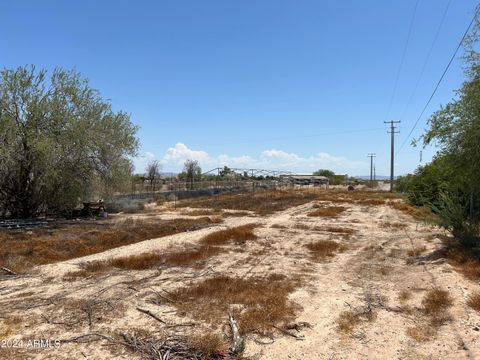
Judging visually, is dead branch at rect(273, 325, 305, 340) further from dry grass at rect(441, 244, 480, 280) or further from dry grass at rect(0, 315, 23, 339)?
dry grass at rect(441, 244, 480, 280)

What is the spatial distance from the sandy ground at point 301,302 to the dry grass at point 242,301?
12.4 inches

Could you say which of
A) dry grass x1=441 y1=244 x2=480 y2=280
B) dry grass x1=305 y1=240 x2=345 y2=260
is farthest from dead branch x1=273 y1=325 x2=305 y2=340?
dry grass x1=305 y1=240 x2=345 y2=260

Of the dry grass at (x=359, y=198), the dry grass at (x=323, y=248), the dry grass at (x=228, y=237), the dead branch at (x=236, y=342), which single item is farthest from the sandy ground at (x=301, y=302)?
the dry grass at (x=359, y=198)

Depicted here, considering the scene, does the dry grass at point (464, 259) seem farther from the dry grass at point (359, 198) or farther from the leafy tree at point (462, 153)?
the dry grass at point (359, 198)

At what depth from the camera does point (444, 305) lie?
23.8 feet

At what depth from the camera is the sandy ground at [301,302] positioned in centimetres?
545

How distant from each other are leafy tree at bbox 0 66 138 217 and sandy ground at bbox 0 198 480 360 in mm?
9519

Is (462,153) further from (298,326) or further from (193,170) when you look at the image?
(193,170)

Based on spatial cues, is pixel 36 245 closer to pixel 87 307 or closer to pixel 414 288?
pixel 87 307

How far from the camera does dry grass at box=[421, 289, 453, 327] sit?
A: 21.7 ft

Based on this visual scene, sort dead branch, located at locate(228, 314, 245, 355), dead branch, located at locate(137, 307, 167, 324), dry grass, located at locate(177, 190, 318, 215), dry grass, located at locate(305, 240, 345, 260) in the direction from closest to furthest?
dead branch, located at locate(228, 314, 245, 355)
dead branch, located at locate(137, 307, 167, 324)
dry grass, located at locate(305, 240, 345, 260)
dry grass, located at locate(177, 190, 318, 215)

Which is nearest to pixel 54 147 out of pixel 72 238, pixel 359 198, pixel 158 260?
pixel 72 238

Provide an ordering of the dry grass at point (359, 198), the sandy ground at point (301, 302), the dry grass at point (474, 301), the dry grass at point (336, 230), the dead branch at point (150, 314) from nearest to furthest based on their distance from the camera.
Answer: the sandy ground at point (301, 302) < the dead branch at point (150, 314) < the dry grass at point (474, 301) < the dry grass at point (336, 230) < the dry grass at point (359, 198)

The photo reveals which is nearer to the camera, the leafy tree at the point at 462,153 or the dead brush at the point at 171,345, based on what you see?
the dead brush at the point at 171,345
